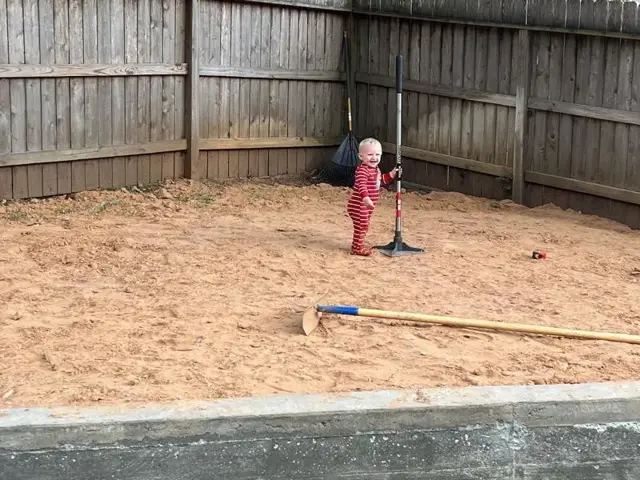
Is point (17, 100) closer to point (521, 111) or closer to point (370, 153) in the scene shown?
point (370, 153)

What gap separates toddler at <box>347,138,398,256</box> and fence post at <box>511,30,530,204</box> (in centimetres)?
274

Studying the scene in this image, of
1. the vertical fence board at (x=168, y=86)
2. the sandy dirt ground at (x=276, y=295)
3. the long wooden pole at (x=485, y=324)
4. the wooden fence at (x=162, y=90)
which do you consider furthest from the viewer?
the vertical fence board at (x=168, y=86)

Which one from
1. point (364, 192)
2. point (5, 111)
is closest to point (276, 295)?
point (364, 192)

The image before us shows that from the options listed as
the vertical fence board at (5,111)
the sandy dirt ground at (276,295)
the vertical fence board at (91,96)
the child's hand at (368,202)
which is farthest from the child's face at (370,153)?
the vertical fence board at (5,111)

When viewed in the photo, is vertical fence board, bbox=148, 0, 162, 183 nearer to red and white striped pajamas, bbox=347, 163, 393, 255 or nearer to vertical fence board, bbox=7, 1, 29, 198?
vertical fence board, bbox=7, 1, 29, 198

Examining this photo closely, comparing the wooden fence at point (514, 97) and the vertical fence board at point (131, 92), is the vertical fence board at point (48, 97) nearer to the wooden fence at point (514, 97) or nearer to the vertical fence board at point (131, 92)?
the vertical fence board at point (131, 92)

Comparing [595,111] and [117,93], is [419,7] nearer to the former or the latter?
[595,111]

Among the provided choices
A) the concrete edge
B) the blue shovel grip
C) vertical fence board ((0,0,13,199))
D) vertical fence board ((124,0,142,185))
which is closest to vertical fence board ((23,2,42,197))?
vertical fence board ((0,0,13,199))

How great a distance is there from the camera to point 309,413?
14.6ft

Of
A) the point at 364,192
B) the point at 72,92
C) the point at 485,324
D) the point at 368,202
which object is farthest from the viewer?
the point at 72,92

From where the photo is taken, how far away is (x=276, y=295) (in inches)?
270

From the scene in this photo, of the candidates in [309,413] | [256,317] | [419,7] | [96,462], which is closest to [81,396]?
[96,462]

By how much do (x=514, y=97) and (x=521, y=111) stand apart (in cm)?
16

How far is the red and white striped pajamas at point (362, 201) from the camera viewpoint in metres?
8.20
